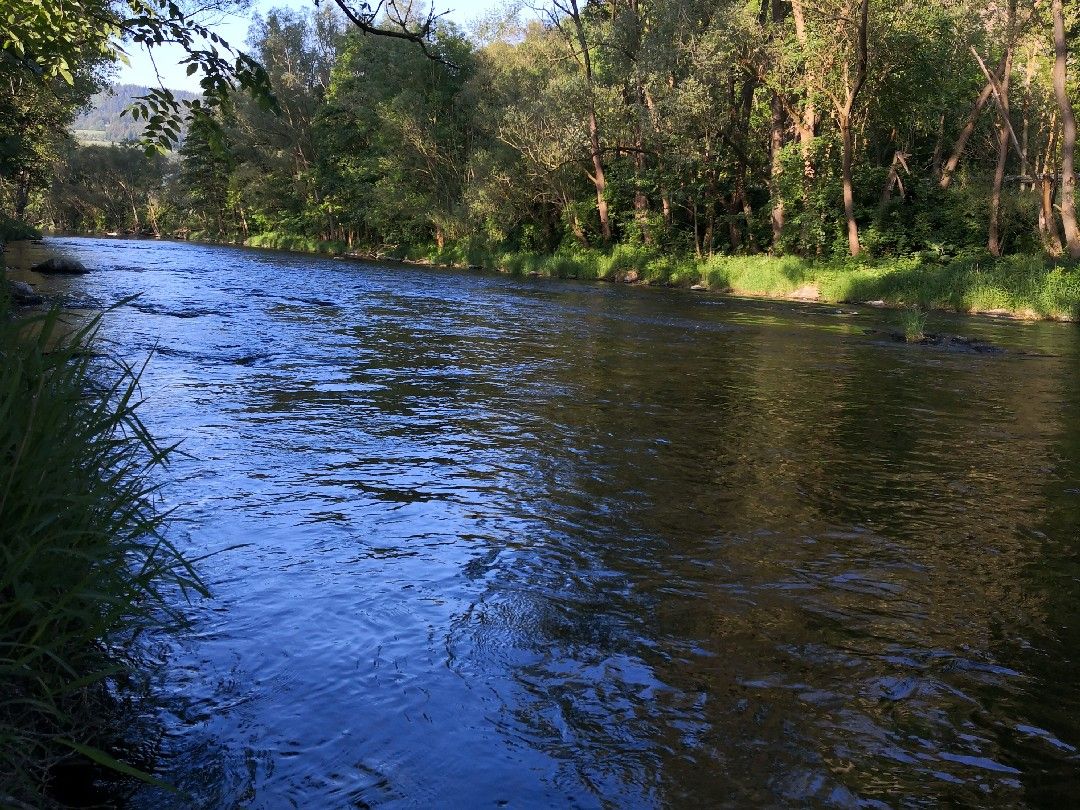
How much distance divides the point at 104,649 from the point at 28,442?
1208 mm

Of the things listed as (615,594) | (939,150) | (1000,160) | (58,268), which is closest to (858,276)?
(1000,160)

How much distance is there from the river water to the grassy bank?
15698mm

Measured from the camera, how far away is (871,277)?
3108 cm

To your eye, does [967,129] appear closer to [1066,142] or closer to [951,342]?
[1066,142]

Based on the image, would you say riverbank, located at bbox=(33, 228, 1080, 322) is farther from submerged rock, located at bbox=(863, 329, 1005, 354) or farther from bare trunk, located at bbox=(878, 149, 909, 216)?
submerged rock, located at bbox=(863, 329, 1005, 354)

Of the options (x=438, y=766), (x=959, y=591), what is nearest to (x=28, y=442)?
(x=438, y=766)

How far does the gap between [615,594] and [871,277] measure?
2848 cm

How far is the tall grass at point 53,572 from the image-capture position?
3062 millimetres

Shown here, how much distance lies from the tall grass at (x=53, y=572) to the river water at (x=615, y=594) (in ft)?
1.50

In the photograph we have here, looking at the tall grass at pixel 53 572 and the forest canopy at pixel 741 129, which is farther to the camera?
the forest canopy at pixel 741 129

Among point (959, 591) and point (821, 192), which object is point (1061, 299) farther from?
point (959, 591)

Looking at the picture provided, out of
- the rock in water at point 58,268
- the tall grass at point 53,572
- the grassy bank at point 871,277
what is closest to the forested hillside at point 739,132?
the grassy bank at point 871,277

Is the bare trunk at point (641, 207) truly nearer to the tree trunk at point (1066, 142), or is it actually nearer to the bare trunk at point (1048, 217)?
the bare trunk at point (1048, 217)

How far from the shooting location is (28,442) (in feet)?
11.6
